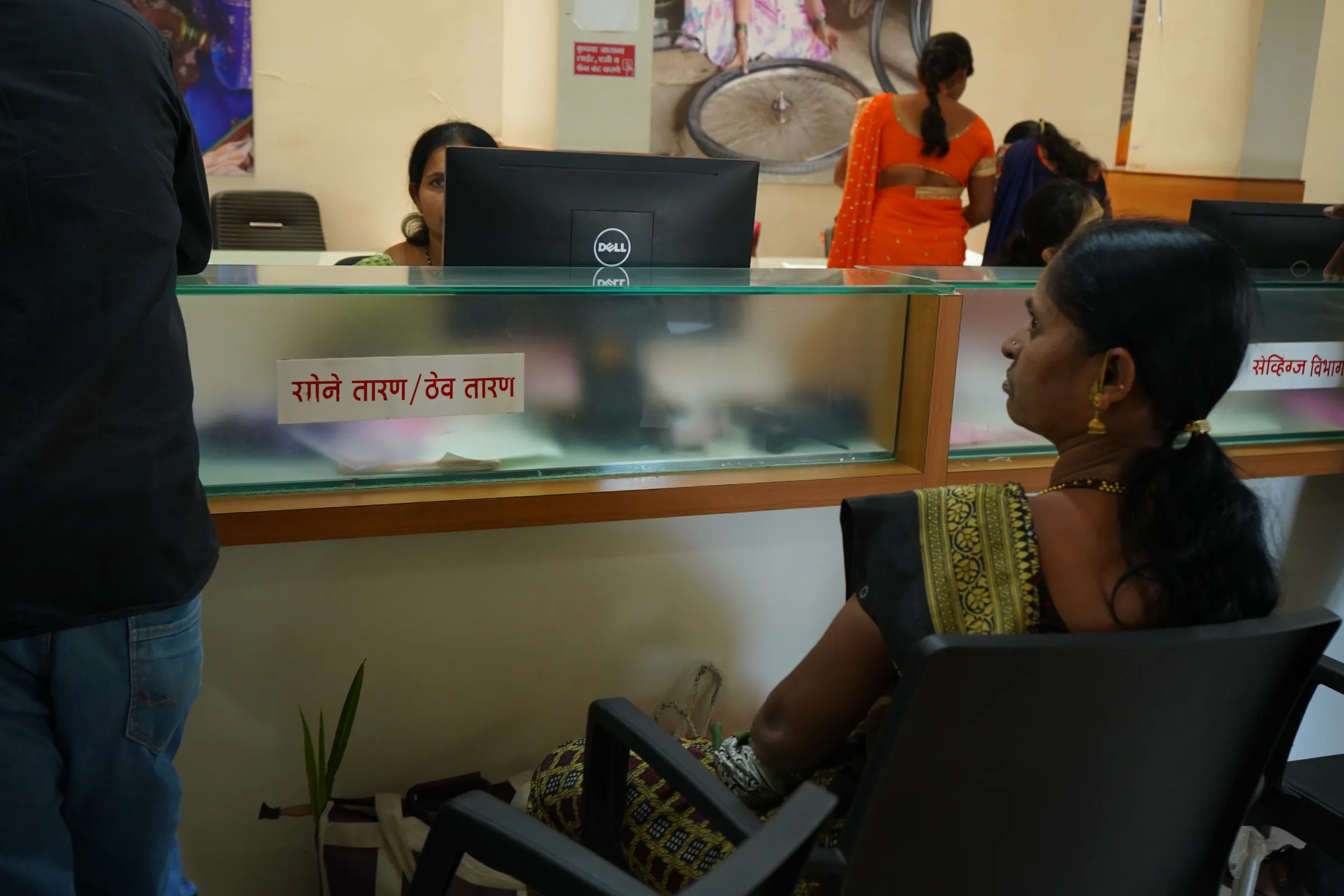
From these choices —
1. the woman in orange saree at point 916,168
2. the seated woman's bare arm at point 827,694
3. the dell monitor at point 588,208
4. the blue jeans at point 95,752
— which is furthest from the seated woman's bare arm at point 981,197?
the blue jeans at point 95,752

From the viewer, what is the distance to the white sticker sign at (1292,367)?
76.8 inches

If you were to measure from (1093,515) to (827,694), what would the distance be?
31cm

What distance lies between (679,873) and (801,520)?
741 mm

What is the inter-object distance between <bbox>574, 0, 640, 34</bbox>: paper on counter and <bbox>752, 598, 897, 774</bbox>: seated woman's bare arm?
3522 mm

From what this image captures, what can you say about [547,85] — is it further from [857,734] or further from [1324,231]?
[857,734]

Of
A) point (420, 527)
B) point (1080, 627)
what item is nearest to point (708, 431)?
point (420, 527)

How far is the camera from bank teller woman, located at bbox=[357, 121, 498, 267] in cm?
262

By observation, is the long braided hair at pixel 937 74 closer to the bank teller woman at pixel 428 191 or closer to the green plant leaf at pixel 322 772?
the bank teller woman at pixel 428 191

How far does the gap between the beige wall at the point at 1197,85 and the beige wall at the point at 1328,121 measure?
0.75 metres

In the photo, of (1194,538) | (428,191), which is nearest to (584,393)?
(1194,538)

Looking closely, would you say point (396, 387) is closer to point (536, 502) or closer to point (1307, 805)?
point (536, 502)

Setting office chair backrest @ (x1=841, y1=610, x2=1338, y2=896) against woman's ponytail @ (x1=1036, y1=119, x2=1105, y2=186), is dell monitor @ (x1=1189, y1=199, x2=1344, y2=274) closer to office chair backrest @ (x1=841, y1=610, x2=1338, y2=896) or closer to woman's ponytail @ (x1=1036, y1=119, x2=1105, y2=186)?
office chair backrest @ (x1=841, y1=610, x2=1338, y2=896)

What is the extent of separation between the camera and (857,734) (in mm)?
1213

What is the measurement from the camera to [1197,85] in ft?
15.5
